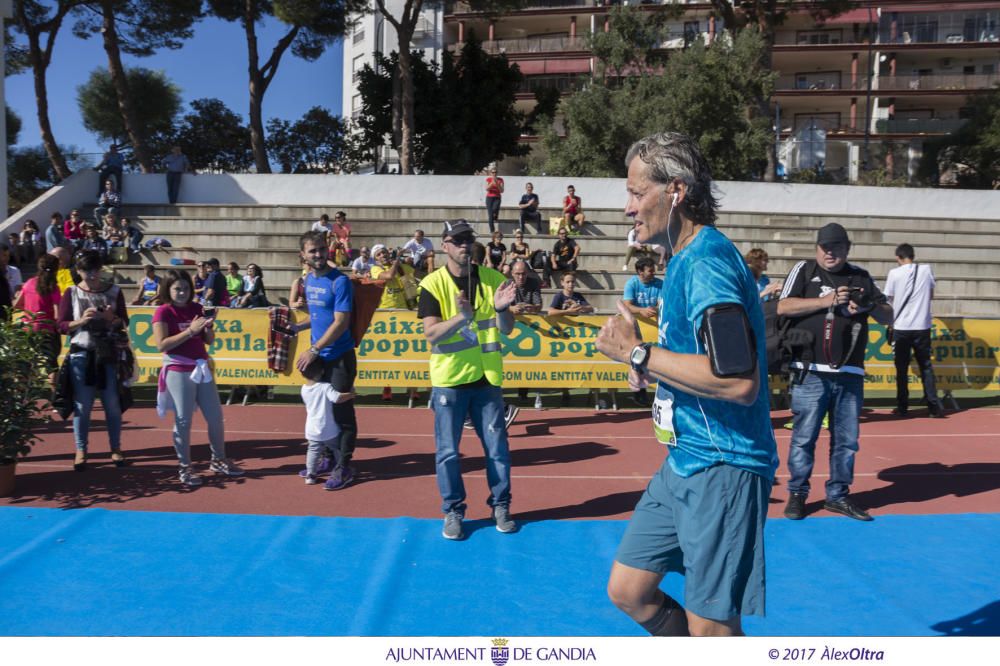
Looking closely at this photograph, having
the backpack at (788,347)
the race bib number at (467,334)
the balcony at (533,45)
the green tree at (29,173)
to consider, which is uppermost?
the balcony at (533,45)

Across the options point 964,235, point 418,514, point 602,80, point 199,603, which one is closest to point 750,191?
point 964,235

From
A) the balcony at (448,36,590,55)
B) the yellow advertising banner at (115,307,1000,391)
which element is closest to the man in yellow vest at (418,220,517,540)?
the yellow advertising banner at (115,307,1000,391)

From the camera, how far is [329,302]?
6457mm

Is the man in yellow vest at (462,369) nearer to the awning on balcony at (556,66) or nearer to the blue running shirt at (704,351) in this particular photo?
the blue running shirt at (704,351)

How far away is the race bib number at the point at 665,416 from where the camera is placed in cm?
263

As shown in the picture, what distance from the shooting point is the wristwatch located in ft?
8.09

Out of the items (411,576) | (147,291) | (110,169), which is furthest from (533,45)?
(411,576)

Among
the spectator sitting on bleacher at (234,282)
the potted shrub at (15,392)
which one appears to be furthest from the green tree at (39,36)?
the potted shrub at (15,392)

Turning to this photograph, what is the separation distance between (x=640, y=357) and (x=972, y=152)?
1410 inches

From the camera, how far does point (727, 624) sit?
248 cm

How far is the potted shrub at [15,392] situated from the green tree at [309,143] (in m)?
31.1

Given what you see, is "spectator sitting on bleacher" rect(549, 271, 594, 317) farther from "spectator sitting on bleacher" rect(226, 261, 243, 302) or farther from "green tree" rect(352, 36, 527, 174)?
"green tree" rect(352, 36, 527, 174)

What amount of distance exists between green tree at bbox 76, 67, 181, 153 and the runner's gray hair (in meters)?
38.7

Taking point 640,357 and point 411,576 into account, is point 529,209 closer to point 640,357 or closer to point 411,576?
point 411,576
